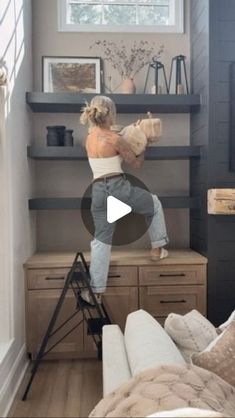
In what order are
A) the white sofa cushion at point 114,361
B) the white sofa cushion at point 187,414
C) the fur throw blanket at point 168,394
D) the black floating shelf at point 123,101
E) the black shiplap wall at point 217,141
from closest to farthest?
the white sofa cushion at point 187,414
the fur throw blanket at point 168,394
the white sofa cushion at point 114,361
the black shiplap wall at point 217,141
the black floating shelf at point 123,101

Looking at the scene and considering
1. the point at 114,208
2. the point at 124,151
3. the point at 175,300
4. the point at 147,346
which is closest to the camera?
the point at 147,346

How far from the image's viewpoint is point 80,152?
320 cm

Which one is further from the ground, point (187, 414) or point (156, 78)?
point (156, 78)

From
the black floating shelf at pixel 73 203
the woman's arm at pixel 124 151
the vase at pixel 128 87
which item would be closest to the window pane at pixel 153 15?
the vase at pixel 128 87

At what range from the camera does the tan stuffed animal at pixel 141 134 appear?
9.49ft

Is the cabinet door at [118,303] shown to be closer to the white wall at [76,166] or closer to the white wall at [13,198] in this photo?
the white wall at [13,198]

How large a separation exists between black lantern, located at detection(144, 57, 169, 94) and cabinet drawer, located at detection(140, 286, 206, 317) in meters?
1.66

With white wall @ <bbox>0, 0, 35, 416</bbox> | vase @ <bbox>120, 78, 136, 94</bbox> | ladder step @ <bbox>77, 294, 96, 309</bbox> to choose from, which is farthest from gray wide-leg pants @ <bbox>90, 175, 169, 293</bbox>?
vase @ <bbox>120, 78, 136, 94</bbox>

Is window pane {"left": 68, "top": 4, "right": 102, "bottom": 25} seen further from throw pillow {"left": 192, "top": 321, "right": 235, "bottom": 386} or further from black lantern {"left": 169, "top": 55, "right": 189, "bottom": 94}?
throw pillow {"left": 192, "top": 321, "right": 235, "bottom": 386}

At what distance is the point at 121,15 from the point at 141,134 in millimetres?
1373

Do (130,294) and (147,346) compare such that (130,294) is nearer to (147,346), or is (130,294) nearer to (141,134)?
(141,134)

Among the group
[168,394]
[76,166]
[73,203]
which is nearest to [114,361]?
[168,394]

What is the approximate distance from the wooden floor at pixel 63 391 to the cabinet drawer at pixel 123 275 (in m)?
0.66

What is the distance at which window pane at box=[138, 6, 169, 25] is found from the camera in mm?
3564
